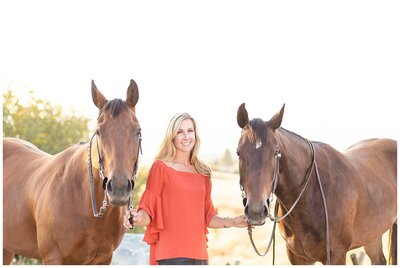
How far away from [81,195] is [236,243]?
12.9m

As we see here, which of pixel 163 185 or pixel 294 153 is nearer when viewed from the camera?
pixel 163 185

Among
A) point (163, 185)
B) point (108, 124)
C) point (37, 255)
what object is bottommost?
point (37, 255)

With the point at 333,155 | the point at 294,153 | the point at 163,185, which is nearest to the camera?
the point at 163,185

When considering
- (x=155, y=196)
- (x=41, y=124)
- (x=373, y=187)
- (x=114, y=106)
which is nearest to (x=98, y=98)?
(x=114, y=106)

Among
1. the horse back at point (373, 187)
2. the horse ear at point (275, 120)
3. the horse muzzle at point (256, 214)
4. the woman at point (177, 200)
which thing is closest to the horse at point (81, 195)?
the woman at point (177, 200)

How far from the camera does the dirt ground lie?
1310cm

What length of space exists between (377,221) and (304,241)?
1.18 metres

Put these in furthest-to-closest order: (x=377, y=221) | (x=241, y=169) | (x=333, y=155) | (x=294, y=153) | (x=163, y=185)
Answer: (x=377, y=221) < (x=333, y=155) < (x=294, y=153) < (x=241, y=169) < (x=163, y=185)

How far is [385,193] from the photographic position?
20.5 feet

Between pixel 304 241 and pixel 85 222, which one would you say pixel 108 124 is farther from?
pixel 304 241

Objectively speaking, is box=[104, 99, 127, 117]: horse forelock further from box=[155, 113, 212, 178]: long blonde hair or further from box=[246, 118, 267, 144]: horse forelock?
box=[246, 118, 267, 144]: horse forelock

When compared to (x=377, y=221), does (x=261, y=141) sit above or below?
above

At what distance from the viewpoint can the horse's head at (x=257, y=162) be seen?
4434 mm

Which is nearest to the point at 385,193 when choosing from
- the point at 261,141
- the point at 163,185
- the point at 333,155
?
the point at 333,155
